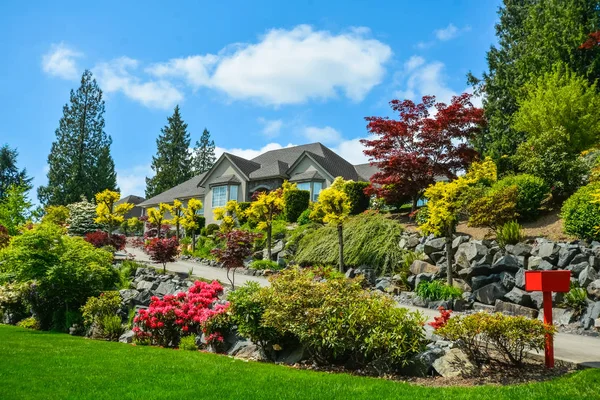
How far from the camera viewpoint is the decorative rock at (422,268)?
13876mm

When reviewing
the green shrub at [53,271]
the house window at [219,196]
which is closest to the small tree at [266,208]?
the green shrub at [53,271]

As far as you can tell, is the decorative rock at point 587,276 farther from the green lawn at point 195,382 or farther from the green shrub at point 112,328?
the green shrub at point 112,328

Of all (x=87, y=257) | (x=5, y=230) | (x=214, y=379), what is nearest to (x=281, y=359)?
(x=214, y=379)

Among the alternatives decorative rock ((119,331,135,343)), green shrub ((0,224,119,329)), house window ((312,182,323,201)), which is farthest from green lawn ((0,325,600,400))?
house window ((312,182,323,201))

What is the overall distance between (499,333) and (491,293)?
575 centimetres

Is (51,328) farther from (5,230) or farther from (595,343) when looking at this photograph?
(595,343)

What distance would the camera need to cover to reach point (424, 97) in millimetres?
20938

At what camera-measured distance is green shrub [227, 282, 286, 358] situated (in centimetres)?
773

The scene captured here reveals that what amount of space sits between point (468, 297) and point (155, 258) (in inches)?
459

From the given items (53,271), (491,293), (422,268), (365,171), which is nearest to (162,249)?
(53,271)

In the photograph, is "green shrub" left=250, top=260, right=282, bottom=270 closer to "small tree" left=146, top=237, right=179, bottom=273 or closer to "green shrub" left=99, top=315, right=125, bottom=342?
"small tree" left=146, top=237, right=179, bottom=273

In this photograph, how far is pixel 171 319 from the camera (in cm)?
935

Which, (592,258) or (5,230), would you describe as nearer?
(592,258)

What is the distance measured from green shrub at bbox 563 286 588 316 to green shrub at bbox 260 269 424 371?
5.51 m
